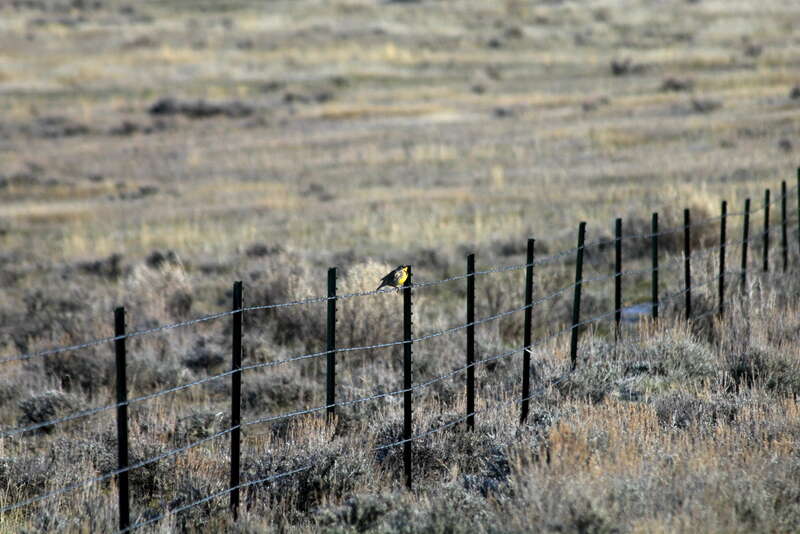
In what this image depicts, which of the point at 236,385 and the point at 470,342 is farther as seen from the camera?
the point at 470,342

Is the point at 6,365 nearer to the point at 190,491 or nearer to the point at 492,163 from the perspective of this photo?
the point at 190,491

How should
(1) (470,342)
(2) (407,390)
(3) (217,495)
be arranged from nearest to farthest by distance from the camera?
(3) (217,495) → (2) (407,390) → (1) (470,342)

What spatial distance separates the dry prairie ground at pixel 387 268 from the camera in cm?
633

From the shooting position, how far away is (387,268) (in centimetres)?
1460

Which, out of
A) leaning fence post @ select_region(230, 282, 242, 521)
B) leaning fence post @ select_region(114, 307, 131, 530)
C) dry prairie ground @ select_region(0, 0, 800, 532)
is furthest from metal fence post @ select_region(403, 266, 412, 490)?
leaning fence post @ select_region(114, 307, 131, 530)

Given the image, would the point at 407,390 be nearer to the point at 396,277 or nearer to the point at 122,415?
the point at 396,277

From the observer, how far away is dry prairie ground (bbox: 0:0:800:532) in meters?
6.33

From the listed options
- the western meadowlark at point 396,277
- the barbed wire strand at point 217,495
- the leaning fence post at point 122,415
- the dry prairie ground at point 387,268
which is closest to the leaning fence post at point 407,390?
A: the dry prairie ground at point 387,268

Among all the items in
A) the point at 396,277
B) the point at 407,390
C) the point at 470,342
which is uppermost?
the point at 396,277

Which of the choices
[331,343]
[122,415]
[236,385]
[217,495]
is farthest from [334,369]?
[122,415]

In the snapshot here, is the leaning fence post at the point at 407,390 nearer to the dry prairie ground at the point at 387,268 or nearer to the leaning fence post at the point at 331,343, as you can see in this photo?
the dry prairie ground at the point at 387,268

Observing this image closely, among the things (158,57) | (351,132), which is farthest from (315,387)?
(158,57)

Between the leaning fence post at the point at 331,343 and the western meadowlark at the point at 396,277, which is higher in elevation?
the western meadowlark at the point at 396,277

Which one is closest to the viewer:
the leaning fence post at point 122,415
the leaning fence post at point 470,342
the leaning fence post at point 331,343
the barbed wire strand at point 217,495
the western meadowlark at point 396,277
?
the leaning fence post at point 122,415
